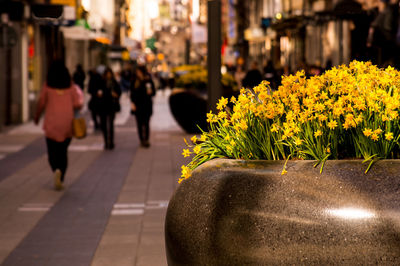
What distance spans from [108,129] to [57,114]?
22.7ft

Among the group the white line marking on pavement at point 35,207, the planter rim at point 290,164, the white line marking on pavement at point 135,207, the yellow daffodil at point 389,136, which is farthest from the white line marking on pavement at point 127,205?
the yellow daffodil at point 389,136

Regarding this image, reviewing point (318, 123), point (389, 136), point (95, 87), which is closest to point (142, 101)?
point (95, 87)

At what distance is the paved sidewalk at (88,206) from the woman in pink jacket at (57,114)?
1.45ft

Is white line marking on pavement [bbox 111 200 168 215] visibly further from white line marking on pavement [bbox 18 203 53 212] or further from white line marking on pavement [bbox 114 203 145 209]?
white line marking on pavement [bbox 18 203 53 212]

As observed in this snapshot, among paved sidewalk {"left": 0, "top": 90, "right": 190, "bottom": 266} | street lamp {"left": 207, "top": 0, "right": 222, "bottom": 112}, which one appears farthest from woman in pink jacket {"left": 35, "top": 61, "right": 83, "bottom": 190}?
street lamp {"left": 207, "top": 0, "right": 222, "bottom": 112}

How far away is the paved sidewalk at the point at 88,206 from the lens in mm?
8094

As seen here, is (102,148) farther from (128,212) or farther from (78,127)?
(128,212)

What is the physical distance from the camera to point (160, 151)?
18.9 metres

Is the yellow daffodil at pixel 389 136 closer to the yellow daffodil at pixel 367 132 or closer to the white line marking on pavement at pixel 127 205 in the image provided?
the yellow daffodil at pixel 367 132

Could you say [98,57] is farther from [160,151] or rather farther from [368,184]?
[368,184]

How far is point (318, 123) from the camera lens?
5.33m

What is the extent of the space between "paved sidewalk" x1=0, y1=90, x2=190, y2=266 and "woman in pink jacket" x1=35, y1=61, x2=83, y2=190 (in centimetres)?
44

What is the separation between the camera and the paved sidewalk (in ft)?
26.6

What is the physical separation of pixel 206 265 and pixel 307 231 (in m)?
0.63
